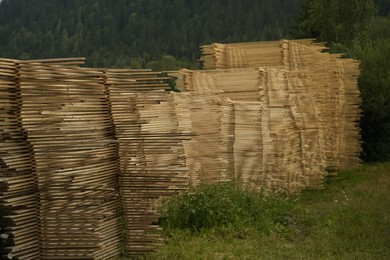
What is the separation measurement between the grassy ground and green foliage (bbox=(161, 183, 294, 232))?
33mm

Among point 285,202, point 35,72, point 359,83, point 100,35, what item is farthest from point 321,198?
point 100,35

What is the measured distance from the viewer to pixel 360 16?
30.0 meters

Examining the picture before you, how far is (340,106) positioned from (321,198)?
207 inches

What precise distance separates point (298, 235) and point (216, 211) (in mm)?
1214

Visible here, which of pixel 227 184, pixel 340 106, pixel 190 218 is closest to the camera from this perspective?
pixel 190 218

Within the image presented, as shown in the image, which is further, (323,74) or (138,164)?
(323,74)

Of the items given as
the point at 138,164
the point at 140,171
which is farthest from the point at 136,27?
the point at 140,171

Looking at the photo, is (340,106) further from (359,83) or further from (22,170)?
(22,170)

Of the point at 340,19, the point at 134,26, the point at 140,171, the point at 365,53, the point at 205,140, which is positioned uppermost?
the point at 134,26

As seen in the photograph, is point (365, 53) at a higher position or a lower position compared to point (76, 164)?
higher

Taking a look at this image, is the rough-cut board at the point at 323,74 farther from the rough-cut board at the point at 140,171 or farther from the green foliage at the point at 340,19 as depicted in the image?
the green foliage at the point at 340,19

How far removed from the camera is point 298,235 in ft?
30.6

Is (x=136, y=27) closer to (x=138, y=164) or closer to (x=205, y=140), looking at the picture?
(x=205, y=140)

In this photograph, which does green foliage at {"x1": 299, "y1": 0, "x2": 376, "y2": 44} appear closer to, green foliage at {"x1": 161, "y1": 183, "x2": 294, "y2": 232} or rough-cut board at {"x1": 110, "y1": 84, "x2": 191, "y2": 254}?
green foliage at {"x1": 161, "y1": 183, "x2": 294, "y2": 232}
